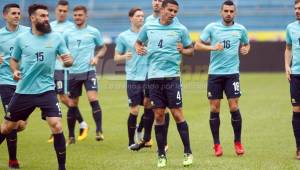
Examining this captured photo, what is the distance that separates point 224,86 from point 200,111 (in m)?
8.63

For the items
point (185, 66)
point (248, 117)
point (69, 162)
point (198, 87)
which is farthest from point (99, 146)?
point (185, 66)

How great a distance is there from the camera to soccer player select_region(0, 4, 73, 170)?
10766mm

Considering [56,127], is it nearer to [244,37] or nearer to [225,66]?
[225,66]

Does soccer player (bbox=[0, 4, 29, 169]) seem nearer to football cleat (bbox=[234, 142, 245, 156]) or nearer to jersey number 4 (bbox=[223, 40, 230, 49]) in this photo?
jersey number 4 (bbox=[223, 40, 230, 49])

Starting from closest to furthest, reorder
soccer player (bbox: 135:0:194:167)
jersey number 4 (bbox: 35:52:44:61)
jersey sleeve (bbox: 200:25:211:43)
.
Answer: jersey number 4 (bbox: 35:52:44:61)
soccer player (bbox: 135:0:194:167)
jersey sleeve (bbox: 200:25:211:43)

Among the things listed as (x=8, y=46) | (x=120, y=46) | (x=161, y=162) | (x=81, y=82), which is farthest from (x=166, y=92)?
(x=81, y=82)

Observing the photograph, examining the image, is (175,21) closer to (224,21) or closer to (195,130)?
(224,21)

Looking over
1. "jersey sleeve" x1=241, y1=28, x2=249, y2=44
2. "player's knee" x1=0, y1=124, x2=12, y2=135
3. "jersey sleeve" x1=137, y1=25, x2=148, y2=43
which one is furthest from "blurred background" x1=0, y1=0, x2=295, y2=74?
"player's knee" x1=0, y1=124, x2=12, y2=135

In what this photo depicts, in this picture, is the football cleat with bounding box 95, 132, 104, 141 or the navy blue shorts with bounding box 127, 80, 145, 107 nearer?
the navy blue shorts with bounding box 127, 80, 145, 107

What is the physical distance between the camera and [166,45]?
38.9ft

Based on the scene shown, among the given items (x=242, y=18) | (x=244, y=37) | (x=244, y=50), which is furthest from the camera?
(x=242, y=18)

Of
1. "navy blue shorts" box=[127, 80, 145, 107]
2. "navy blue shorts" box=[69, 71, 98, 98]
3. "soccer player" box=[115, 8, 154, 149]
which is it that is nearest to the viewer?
"soccer player" box=[115, 8, 154, 149]

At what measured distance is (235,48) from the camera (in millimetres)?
13383

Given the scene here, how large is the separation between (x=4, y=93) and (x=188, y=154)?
327 centimetres
